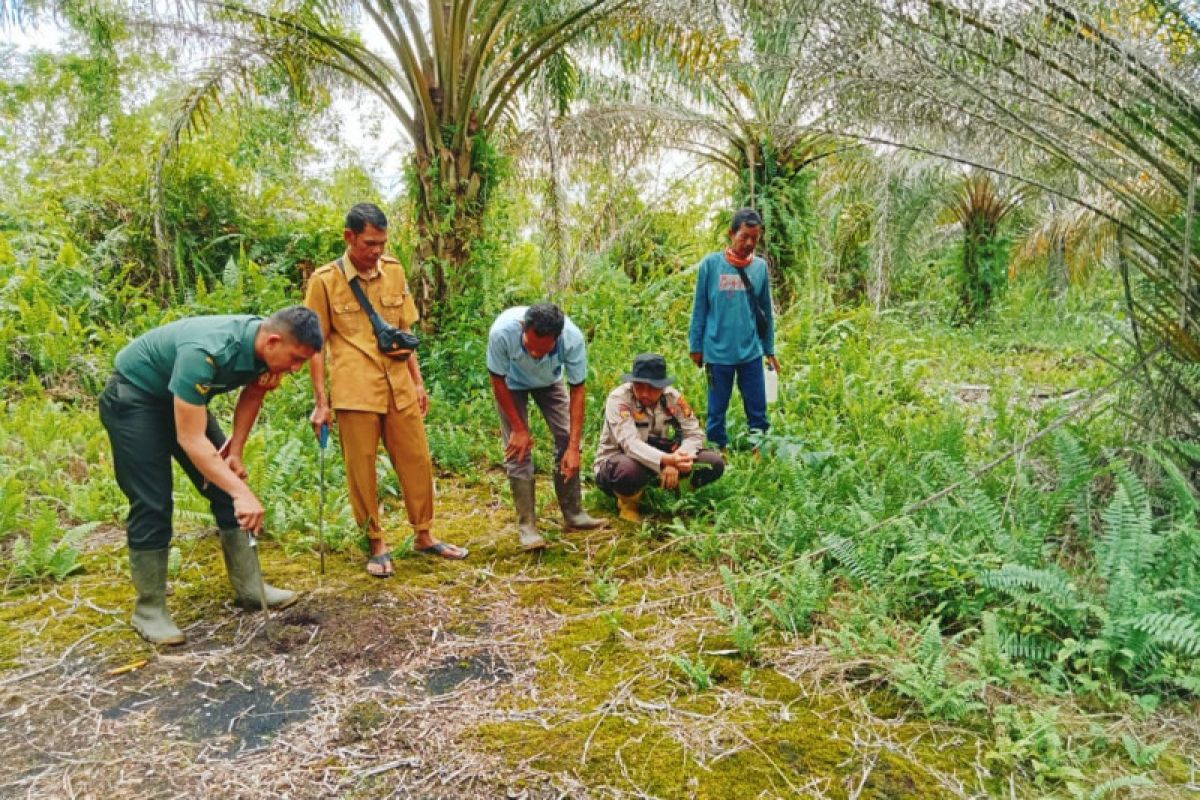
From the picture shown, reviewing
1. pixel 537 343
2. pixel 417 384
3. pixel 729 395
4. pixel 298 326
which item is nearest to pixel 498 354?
pixel 537 343

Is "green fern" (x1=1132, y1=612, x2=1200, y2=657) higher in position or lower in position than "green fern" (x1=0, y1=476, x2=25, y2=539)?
lower

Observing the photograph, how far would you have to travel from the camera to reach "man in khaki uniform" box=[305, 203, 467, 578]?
3816 mm

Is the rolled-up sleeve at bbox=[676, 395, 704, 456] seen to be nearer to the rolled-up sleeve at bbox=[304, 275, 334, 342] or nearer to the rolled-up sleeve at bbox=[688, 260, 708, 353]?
the rolled-up sleeve at bbox=[688, 260, 708, 353]

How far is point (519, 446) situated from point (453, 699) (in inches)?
58.7

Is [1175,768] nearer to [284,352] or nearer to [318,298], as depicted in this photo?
[284,352]

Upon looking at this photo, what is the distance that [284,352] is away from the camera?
3.10 m

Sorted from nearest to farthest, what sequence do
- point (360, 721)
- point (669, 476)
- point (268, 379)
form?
point (360, 721), point (268, 379), point (669, 476)

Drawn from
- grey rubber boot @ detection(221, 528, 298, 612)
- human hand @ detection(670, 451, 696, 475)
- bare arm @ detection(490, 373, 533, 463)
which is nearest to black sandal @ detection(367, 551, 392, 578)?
grey rubber boot @ detection(221, 528, 298, 612)

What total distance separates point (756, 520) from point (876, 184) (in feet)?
20.5

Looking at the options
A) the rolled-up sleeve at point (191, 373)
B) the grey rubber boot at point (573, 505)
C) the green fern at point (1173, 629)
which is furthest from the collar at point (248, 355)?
the green fern at point (1173, 629)

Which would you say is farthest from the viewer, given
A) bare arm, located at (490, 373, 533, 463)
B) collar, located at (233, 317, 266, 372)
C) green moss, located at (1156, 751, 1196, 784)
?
bare arm, located at (490, 373, 533, 463)

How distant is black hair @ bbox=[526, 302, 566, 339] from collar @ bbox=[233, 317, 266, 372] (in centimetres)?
120

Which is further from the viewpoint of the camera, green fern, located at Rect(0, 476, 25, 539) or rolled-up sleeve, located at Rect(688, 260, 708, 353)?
rolled-up sleeve, located at Rect(688, 260, 708, 353)

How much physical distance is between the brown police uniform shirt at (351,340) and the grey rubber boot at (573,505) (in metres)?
1.10
